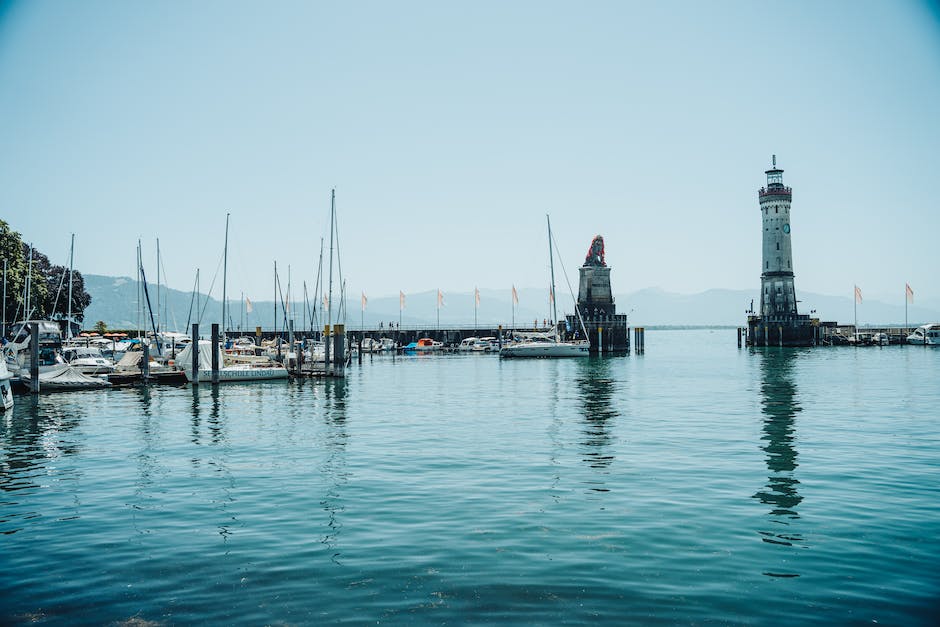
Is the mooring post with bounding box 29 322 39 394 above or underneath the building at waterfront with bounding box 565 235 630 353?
Answer: underneath

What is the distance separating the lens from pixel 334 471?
20188mm

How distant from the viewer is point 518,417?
1310 inches

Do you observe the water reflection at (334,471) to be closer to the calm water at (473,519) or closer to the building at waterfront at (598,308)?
the calm water at (473,519)

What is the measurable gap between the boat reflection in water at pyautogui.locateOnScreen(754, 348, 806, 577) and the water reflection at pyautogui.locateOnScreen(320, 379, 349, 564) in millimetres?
7546

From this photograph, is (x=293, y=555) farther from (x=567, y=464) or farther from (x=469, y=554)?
(x=567, y=464)

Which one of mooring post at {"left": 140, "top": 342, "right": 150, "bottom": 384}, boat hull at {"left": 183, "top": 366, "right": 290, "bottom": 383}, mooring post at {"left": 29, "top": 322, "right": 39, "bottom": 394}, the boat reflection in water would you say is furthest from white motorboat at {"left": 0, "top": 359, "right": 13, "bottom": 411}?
the boat reflection in water

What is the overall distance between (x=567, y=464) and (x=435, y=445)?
219 inches

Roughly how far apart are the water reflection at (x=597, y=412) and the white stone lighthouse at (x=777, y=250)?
209 feet

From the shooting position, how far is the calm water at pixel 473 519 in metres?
10.3

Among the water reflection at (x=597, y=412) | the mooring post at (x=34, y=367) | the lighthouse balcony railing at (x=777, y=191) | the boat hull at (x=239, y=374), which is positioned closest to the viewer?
the water reflection at (x=597, y=412)

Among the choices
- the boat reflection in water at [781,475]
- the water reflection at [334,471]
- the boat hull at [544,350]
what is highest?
the boat hull at [544,350]

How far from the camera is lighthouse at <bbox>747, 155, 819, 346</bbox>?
119m

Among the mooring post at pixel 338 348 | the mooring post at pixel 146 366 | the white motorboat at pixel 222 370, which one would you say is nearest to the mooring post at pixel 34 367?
the mooring post at pixel 146 366

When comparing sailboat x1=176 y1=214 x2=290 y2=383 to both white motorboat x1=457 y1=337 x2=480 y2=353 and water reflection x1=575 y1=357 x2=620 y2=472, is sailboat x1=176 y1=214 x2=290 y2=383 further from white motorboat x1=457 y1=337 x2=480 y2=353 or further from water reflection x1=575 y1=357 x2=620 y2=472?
white motorboat x1=457 y1=337 x2=480 y2=353
